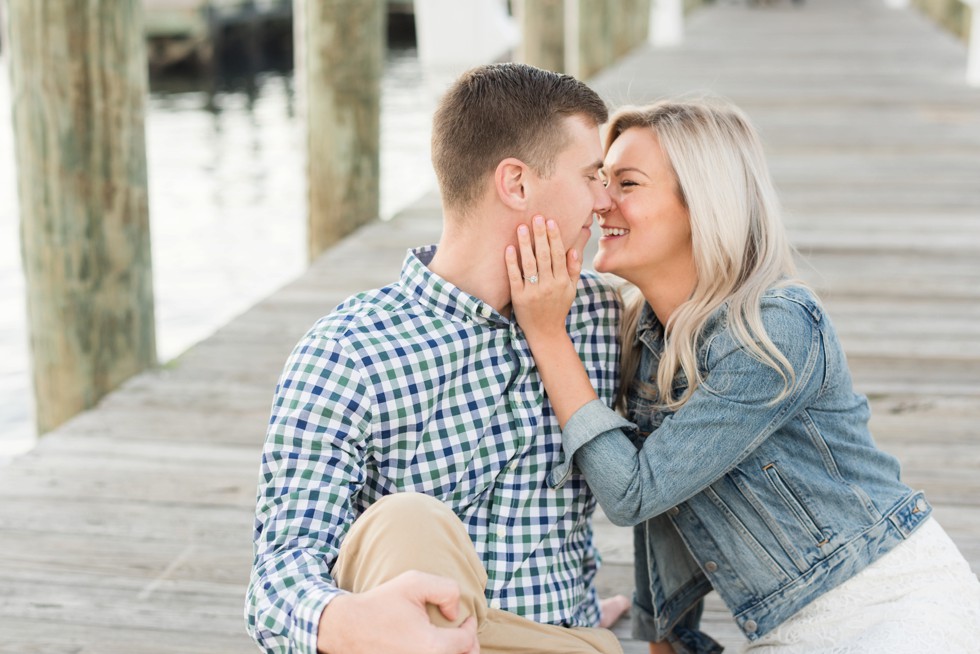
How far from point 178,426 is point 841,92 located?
6.91m

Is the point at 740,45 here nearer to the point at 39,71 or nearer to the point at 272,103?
the point at 272,103

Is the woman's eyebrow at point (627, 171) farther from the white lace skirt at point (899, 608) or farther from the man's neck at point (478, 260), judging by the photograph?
the white lace skirt at point (899, 608)

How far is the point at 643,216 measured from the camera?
78.5 inches

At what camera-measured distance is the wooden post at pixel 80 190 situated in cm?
336

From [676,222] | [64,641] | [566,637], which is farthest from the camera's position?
[64,641]

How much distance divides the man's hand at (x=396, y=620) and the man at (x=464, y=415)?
0.06 meters

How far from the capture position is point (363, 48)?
556cm

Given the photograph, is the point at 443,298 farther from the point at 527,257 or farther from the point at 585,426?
the point at 585,426

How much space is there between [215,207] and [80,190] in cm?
648

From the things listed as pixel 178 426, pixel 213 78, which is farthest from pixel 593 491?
pixel 213 78

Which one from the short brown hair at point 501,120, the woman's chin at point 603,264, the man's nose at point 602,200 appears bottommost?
the woman's chin at point 603,264

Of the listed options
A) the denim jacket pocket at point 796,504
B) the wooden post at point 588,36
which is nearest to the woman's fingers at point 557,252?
the denim jacket pocket at point 796,504

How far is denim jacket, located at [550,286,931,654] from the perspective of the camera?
1.83 meters

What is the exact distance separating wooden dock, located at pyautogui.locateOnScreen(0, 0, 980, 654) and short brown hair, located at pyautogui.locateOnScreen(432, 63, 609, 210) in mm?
363
